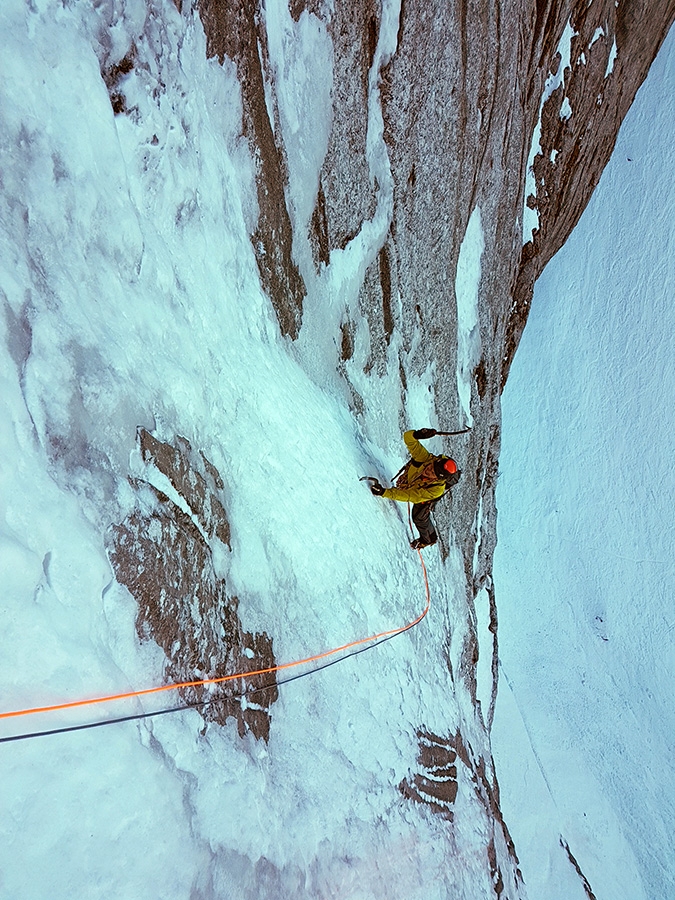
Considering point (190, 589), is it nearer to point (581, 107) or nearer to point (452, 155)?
point (452, 155)

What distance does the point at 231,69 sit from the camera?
117 inches

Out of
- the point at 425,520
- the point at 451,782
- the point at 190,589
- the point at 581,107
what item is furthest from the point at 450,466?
the point at 581,107

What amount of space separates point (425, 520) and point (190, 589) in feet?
7.59

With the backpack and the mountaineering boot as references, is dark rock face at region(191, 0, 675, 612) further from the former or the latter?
the backpack

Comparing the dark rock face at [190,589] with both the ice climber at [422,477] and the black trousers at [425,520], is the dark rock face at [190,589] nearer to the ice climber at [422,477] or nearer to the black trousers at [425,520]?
the ice climber at [422,477]

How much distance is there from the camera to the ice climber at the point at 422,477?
374cm

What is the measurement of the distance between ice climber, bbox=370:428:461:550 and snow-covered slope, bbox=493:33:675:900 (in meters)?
1.66

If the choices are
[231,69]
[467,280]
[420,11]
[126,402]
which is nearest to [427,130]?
[420,11]

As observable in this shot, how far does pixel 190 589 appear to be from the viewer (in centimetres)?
242

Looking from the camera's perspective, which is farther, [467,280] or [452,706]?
[467,280]

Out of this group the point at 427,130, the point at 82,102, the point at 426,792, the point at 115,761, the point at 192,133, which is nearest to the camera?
the point at 115,761

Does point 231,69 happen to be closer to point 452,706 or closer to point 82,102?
point 82,102

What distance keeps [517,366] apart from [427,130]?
2.31m

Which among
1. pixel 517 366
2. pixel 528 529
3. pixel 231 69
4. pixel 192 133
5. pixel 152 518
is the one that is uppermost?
pixel 517 366
